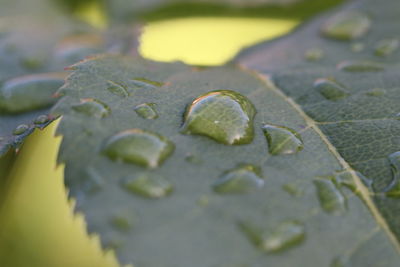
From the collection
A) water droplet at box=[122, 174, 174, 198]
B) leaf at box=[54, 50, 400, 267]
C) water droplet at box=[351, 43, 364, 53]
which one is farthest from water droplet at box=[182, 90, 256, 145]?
water droplet at box=[351, 43, 364, 53]

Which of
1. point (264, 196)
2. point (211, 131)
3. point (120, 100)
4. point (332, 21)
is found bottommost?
point (264, 196)

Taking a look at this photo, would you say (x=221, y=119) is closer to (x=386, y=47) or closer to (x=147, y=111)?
(x=147, y=111)

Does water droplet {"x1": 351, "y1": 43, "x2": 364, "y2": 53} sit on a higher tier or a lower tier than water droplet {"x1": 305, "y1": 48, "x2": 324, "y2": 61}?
lower

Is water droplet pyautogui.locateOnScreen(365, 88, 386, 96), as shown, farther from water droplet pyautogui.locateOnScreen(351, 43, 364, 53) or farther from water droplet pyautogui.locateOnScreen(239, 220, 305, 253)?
water droplet pyautogui.locateOnScreen(239, 220, 305, 253)

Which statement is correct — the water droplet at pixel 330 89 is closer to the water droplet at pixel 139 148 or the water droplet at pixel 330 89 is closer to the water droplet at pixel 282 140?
the water droplet at pixel 282 140

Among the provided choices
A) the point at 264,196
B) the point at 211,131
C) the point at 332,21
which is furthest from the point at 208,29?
the point at 264,196

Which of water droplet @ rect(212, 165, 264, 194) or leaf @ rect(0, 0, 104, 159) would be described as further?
leaf @ rect(0, 0, 104, 159)

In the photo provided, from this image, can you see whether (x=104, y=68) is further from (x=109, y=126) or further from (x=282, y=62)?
(x=282, y=62)
